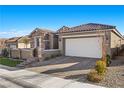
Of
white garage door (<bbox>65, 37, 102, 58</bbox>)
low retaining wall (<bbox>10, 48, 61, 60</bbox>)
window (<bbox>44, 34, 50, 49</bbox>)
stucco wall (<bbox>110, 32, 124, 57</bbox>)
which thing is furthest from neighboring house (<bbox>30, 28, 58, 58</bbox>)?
stucco wall (<bbox>110, 32, 124, 57</bbox>)

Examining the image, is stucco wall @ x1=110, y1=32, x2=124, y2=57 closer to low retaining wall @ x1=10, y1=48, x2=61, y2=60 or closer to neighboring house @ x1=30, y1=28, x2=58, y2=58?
low retaining wall @ x1=10, y1=48, x2=61, y2=60

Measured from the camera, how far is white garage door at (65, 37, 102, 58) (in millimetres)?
19188

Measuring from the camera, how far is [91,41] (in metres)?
19.7

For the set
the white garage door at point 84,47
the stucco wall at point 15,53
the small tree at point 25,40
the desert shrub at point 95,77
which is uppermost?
the small tree at point 25,40

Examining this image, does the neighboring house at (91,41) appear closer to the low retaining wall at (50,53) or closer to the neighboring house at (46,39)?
the low retaining wall at (50,53)

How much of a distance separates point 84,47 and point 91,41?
1116 mm

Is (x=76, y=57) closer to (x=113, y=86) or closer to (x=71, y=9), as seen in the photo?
(x=71, y=9)

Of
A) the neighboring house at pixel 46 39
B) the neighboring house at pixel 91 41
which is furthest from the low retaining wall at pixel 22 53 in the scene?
the neighboring house at pixel 91 41

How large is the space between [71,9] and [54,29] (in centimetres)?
1220

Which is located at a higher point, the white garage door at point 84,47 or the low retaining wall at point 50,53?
the white garage door at point 84,47

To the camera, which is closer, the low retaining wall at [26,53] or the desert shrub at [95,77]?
the desert shrub at [95,77]

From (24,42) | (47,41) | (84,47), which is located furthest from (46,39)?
(24,42)

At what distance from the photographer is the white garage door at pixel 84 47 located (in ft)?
63.0

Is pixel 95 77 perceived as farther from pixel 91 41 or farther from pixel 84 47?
pixel 84 47
